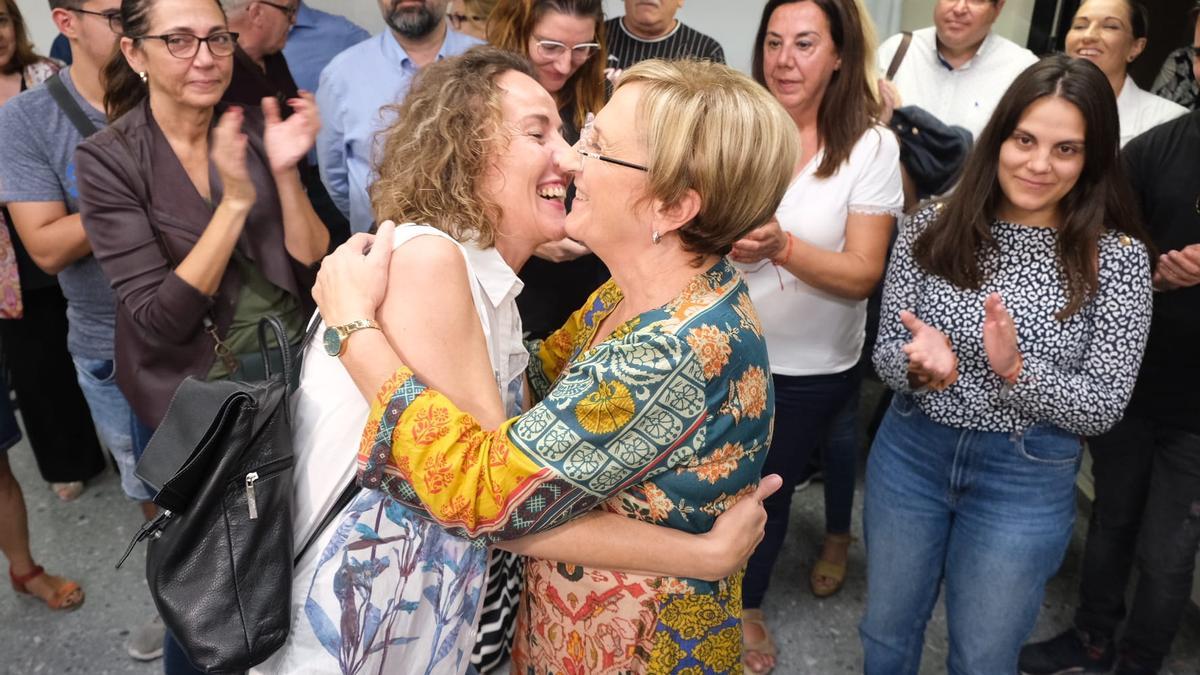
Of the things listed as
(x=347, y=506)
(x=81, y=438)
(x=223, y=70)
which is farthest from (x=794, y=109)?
(x=81, y=438)

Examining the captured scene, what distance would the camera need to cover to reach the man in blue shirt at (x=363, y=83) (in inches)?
112

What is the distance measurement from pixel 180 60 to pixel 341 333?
1179mm

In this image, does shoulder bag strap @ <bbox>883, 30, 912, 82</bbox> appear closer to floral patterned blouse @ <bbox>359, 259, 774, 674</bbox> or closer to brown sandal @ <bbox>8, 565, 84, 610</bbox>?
floral patterned blouse @ <bbox>359, 259, 774, 674</bbox>

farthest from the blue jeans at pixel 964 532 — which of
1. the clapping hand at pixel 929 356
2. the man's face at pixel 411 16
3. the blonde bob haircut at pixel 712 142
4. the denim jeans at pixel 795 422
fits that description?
the man's face at pixel 411 16

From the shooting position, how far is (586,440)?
3.73ft

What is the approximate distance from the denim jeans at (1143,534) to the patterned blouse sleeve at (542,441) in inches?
69.3

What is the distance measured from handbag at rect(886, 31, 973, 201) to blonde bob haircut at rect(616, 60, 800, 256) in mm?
1637

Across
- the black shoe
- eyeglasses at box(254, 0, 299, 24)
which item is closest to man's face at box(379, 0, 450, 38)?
eyeglasses at box(254, 0, 299, 24)

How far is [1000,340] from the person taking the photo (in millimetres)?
1720

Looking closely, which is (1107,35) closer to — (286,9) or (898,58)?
(898,58)

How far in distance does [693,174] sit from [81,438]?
117 inches

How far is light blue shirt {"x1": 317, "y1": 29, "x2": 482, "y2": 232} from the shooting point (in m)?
2.82

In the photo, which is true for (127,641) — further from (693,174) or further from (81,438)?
(693,174)

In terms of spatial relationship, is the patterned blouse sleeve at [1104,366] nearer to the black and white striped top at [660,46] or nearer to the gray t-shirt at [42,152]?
the black and white striped top at [660,46]
